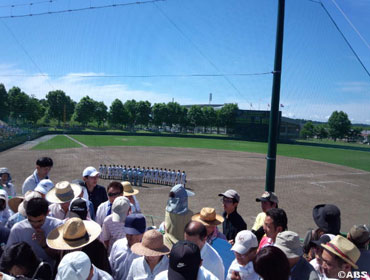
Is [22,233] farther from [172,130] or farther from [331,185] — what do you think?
[172,130]

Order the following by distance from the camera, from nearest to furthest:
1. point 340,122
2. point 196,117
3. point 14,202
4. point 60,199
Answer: point 60,199 < point 14,202 < point 340,122 < point 196,117

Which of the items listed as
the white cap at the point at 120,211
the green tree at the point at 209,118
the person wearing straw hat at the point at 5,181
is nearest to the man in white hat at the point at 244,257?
the white cap at the point at 120,211

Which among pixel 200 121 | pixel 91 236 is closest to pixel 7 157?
pixel 91 236

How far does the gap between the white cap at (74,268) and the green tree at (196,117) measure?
257 ft

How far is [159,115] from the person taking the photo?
271ft

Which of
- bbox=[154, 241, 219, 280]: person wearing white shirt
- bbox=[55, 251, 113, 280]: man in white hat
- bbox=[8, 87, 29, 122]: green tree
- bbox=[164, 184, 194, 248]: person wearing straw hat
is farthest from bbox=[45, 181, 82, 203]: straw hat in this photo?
bbox=[8, 87, 29, 122]: green tree

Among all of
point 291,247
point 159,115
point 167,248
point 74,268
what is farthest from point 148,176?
point 159,115

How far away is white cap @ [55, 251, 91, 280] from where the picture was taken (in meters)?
2.04

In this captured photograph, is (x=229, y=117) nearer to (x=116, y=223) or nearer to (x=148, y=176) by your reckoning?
(x=148, y=176)

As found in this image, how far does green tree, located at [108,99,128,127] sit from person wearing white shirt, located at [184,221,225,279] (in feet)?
212

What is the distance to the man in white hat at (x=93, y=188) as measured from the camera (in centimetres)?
561

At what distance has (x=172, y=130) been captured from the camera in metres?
84.3

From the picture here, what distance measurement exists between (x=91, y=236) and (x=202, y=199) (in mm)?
11622

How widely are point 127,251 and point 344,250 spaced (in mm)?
2291
